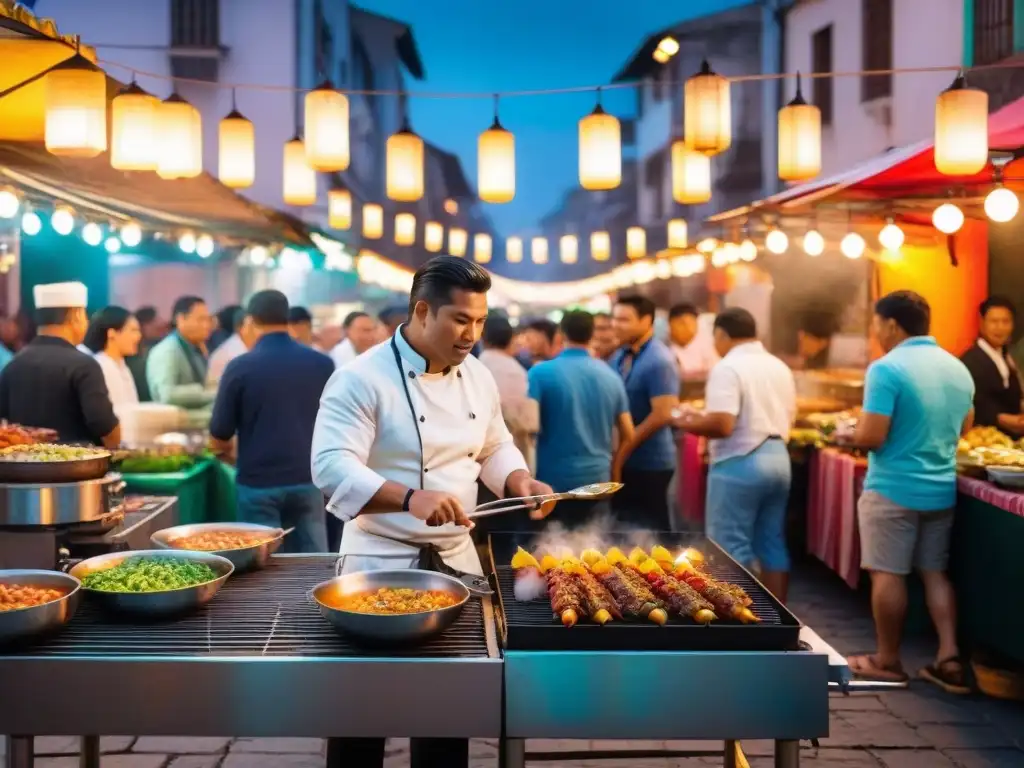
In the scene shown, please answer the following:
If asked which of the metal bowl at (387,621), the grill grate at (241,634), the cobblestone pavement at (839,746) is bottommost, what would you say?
the cobblestone pavement at (839,746)

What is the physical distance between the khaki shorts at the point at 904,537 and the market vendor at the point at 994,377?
6.63 ft

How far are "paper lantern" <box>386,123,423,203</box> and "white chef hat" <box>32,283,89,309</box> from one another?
10.3 feet

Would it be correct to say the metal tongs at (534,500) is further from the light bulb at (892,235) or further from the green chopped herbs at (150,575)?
the light bulb at (892,235)

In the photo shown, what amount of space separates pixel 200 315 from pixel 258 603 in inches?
250

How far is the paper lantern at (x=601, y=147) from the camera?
7707 mm

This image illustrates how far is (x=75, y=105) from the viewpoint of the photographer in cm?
496

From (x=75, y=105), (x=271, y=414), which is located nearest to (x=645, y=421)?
(x=271, y=414)

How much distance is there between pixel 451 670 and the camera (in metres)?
2.70

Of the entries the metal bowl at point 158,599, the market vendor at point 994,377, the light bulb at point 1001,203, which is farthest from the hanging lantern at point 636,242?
the metal bowl at point 158,599

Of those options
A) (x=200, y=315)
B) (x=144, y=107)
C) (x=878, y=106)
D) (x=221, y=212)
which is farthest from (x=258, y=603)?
(x=878, y=106)

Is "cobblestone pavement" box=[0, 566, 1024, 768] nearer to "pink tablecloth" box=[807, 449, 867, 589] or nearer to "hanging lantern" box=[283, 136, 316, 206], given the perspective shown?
"pink tablecloth" box=[807, 449, 867, 589]

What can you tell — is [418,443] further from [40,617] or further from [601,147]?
[601,147]

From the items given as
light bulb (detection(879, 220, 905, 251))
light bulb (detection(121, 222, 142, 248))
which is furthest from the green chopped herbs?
light bulb (detection(121, 222, 142, 248))

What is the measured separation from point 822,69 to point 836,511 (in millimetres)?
13265
